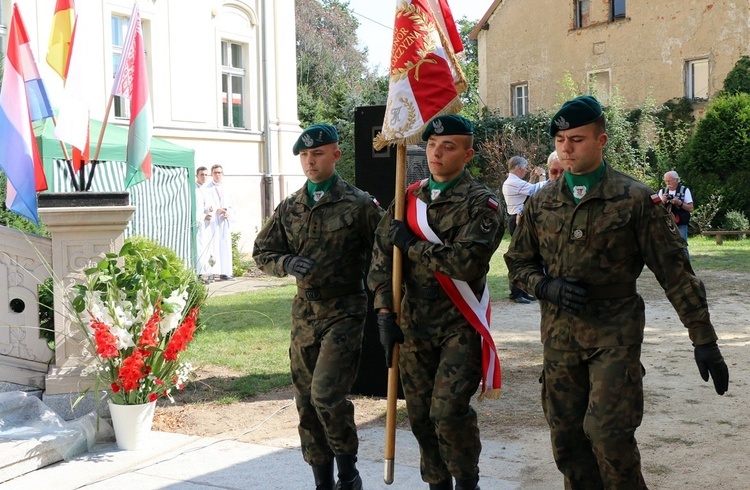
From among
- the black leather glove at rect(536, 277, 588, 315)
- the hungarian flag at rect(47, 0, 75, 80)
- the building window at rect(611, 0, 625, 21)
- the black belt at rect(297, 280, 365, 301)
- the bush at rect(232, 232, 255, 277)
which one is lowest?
the bush at rect(232, 232, 255, 277)

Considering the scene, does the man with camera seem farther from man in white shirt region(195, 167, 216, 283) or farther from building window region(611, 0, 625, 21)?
building window region(611, 0, 625, 21)

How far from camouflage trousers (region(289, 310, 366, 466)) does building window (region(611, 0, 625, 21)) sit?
2844 cm

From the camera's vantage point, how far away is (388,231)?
4.79 metres

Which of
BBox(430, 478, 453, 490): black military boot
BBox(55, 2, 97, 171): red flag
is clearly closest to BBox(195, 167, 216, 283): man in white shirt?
BBox(55, 2, 97, 171): red flag

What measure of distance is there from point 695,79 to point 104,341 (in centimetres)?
2657

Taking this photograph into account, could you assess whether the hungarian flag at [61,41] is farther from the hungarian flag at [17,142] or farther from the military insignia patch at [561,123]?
the military insignia patch at [561,123]

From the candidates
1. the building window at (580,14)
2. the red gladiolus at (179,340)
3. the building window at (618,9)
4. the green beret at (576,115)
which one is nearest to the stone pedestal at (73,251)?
the red gladiolus at (179,340)

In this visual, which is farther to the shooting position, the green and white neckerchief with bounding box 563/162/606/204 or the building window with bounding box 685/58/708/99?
the building window with bounding box 685/58/708/99

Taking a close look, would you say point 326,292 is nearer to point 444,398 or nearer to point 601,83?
point 444,398

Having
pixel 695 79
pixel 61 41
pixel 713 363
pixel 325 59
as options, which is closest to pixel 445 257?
pixel 713 363

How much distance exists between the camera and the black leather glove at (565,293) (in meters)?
3.96

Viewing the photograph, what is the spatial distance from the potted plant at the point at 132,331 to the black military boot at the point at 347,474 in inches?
74.4

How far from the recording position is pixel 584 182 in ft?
13.5

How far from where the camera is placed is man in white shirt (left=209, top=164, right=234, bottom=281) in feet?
53.4
